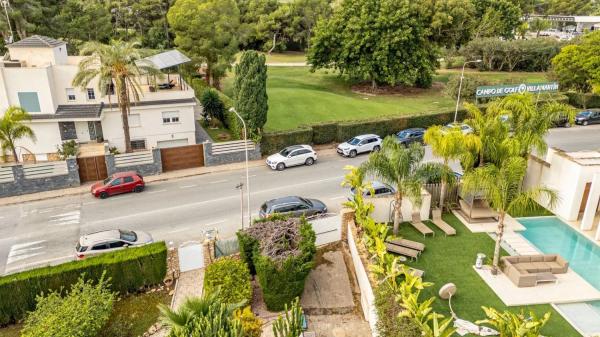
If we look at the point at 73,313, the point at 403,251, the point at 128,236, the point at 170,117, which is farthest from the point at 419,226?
the point at 170,117

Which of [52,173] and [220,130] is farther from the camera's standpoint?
[220,130]

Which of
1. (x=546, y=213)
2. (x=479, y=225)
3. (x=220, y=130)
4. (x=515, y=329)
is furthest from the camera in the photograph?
(x=220, y=130)

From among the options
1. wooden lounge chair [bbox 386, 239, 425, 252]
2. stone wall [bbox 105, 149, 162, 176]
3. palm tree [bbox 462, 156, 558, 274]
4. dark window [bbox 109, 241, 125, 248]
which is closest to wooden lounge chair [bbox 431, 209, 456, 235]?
wooden lounge chair [bbox 386, 239, 425, 252]

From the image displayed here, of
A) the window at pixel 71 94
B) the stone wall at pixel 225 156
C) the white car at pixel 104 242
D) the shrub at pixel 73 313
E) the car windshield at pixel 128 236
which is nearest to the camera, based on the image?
the shrub at pixel 73 313

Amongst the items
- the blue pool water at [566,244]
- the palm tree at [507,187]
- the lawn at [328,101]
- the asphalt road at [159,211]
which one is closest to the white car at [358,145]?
the asphalt road at [159,211]

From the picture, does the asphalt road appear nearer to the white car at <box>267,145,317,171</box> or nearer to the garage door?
the white car at <box>267,145,317,171</box>

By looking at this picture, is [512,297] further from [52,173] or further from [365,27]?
[365,27]

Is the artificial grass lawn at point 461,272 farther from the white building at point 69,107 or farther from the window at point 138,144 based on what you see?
the window at point 138,144

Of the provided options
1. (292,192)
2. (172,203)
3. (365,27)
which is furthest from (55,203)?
(365,27)
